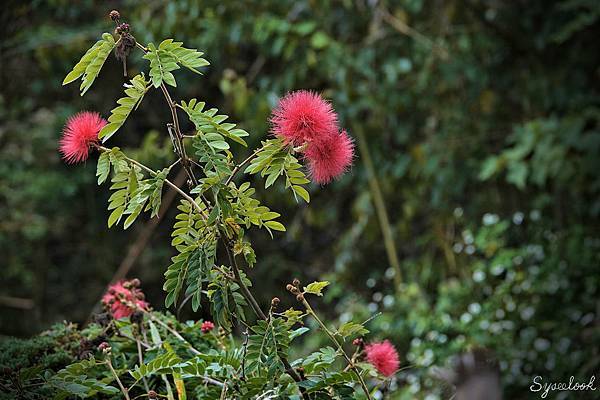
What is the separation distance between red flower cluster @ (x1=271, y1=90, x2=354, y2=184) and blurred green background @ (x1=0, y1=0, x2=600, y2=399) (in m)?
1.49

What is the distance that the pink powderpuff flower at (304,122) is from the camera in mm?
954

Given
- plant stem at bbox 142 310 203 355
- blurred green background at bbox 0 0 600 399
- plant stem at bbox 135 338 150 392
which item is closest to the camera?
plant stem at bbox 135 338 150 392

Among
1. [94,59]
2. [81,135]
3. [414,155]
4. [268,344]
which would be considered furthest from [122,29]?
[414,155]

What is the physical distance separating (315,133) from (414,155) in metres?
2.24

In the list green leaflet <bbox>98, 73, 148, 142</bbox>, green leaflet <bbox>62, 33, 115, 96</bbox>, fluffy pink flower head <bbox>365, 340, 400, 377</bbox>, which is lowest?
fluffy pink flower head <bbox>365, 340, 400, 377</bbox>

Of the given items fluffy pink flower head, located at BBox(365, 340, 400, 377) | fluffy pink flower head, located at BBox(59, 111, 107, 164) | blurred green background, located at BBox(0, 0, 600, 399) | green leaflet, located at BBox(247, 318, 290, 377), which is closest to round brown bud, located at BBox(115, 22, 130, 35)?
fluffy pink flower head, located at BBox(59, 111, 107, 164)

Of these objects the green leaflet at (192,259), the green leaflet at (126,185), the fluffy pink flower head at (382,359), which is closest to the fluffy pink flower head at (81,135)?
the green leaflet at (126,185)

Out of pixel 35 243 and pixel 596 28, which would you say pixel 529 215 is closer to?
pixel 596 28

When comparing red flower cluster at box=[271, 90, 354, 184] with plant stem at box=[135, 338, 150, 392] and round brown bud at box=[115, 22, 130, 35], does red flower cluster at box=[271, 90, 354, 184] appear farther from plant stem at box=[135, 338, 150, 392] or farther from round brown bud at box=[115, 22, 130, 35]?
plant stem at box=[135, 338, 150, 392]

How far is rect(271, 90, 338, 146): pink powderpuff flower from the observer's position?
95cm

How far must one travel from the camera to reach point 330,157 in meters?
0.99

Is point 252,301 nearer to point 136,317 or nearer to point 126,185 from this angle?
point 126,185

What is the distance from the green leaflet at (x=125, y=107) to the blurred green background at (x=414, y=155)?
1.54m

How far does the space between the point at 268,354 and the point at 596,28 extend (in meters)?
2.55
